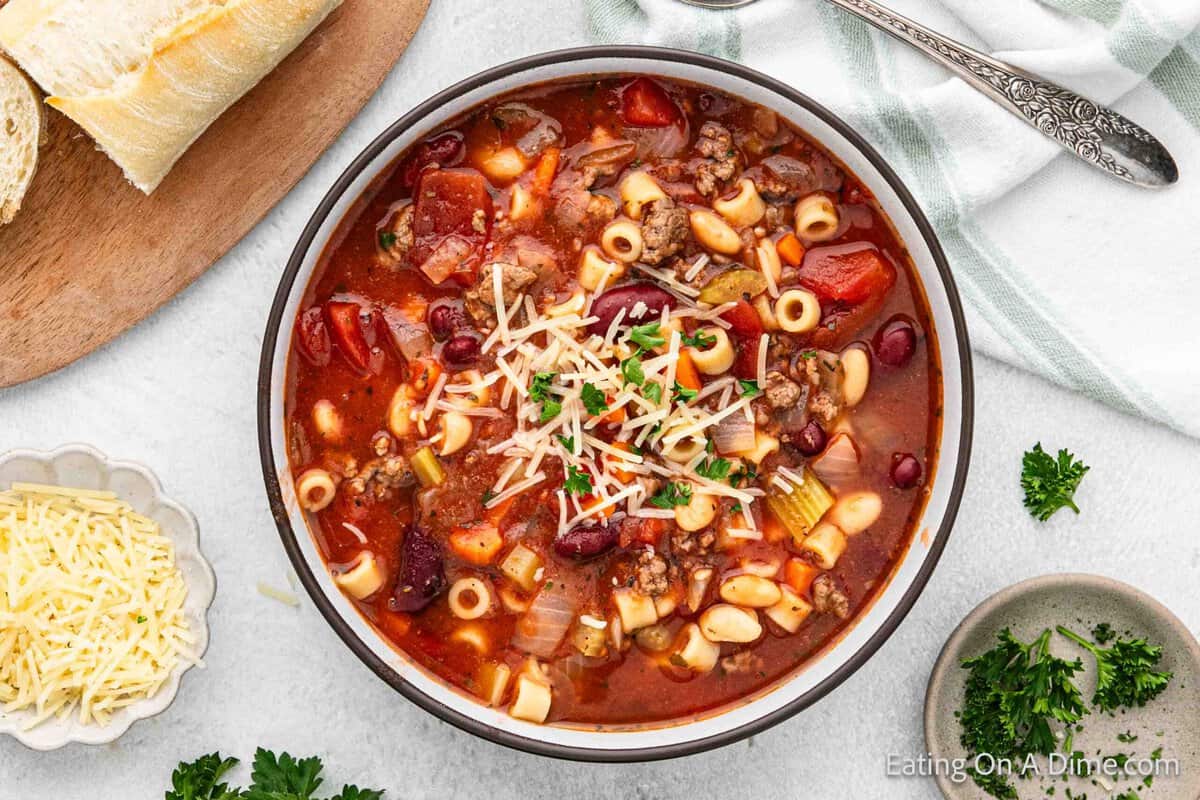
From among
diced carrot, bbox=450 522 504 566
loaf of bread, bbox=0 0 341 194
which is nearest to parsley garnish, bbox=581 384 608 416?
diced carrot, bbox=450 522 504 566

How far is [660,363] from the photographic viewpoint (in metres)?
3.92

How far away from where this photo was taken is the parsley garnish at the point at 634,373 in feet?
12.6

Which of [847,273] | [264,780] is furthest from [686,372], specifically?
[264,780]

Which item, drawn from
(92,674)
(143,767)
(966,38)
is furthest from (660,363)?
(143,767)

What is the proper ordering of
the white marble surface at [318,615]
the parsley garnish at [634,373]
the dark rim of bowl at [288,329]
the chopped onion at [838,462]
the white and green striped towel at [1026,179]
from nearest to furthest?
the parsley garnish at [634,373] < the dark rim of bowl at [288,329] < the chopped onion at [838,462] < the white and green striped towel at [1026,179] < the white marble surface at [318,615]

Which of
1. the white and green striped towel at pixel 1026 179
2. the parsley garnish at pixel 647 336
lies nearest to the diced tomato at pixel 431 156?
the white and green striped towel at pixel 1026 179

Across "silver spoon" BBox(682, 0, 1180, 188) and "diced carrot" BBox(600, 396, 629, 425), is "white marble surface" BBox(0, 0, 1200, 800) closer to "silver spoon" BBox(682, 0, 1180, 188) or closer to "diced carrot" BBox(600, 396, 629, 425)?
"silver spoon" BBox(682, 0, 1180, 188)

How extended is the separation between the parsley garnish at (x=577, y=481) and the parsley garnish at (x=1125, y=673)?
84.3 inches

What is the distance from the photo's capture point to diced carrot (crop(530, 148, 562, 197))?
4121 millimetres

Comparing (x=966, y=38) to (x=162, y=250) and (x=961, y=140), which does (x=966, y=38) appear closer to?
(x=961, y=140)

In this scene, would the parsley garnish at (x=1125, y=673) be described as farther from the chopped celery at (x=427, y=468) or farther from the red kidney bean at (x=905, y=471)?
the chopped celery at (x=427, y=468)

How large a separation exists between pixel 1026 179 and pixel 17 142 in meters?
4.26

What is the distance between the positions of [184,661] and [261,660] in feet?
1.11

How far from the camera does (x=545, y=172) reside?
4121 mm
